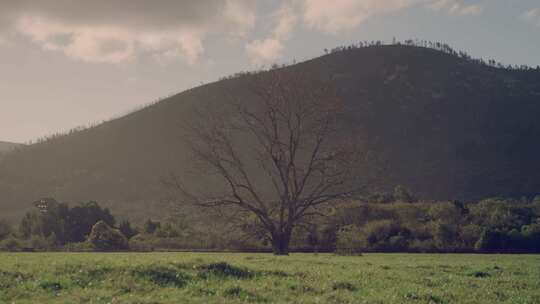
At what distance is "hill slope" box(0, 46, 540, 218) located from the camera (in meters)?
126

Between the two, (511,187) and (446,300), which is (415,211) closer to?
(446,300)

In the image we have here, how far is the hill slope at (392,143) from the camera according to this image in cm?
12588

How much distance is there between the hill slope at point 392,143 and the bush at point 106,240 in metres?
57.8

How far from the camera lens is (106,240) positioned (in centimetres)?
4934

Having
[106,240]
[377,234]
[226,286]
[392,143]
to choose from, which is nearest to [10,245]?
[106,240]

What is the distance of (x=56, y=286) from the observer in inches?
529

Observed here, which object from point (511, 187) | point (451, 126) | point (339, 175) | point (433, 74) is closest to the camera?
point (339, 175)

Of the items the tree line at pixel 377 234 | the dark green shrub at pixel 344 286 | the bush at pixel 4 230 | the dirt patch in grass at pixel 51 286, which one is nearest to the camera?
the dirt patch in grass at pixel 51 286

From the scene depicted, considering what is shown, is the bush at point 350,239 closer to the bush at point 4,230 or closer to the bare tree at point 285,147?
the bare tree at point 285,147

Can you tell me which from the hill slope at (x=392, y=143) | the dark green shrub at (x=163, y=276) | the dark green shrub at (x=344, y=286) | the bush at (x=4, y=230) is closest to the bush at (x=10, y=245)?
the bush at (x=4, y=230)

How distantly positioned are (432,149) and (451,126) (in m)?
16.2

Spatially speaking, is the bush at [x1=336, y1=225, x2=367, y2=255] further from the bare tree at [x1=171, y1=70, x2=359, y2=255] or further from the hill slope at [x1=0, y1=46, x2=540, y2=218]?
the hill slope at [x1=0, y1=46, x2=540, y2=218]

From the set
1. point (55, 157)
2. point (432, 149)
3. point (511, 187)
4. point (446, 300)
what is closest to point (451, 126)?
point (432, 149)

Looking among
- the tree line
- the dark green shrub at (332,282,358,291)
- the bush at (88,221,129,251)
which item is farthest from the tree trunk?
the dark green shrub at (332,282,358,291)
